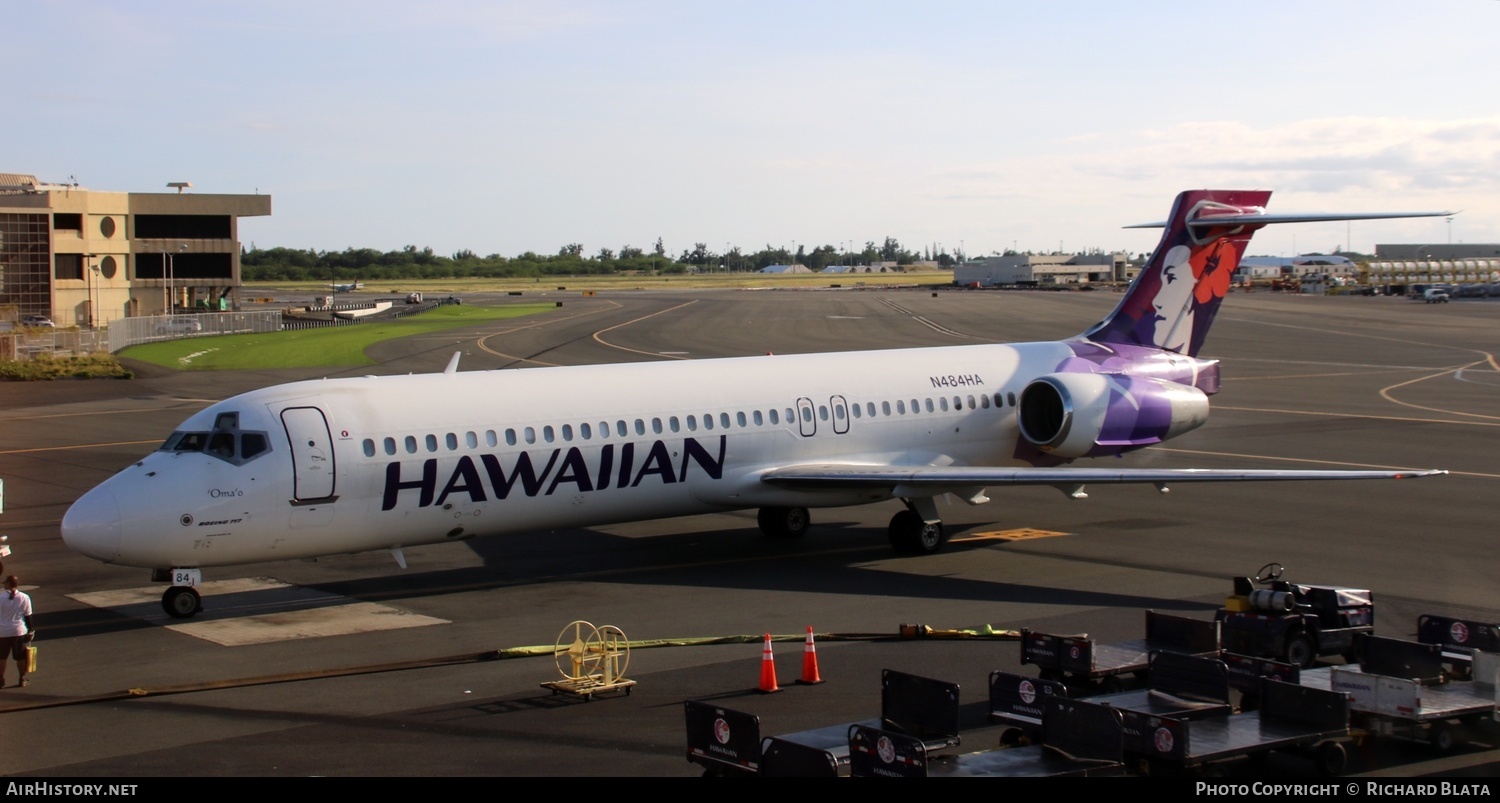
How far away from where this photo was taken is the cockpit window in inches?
754

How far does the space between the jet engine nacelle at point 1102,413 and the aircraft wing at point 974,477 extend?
1978 mm

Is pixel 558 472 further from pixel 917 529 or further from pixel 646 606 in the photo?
pixel 917 529

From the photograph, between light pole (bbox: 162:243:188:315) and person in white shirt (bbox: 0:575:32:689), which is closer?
person in white shirt (bbox: 0:575:32:689)

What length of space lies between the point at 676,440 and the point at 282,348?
5479 centimetres

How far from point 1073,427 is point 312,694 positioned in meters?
15.0

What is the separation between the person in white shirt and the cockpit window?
3687mm

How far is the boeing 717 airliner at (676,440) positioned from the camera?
1903cm

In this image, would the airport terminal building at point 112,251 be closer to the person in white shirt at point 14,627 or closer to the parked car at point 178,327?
the parked car at point 178,327

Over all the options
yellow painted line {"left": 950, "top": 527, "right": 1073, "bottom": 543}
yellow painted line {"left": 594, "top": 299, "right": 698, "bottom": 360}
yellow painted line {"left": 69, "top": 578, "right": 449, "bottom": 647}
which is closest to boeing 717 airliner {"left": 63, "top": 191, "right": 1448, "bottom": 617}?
yellow painted line {"left": 69, "top": 578, "right": 449, "bottom": 647}

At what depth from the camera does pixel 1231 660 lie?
13.6 meters

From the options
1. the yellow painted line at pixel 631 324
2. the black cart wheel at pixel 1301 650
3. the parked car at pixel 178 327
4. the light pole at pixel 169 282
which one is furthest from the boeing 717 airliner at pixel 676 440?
the light pole at pixel 169 282

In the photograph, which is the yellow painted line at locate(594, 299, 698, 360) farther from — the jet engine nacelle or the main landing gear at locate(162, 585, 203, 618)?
the main landing gear at locate(162, 585, 203, 618)

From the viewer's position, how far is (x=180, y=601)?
19.0 metres

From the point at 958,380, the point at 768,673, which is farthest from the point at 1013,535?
the point at 768,673
